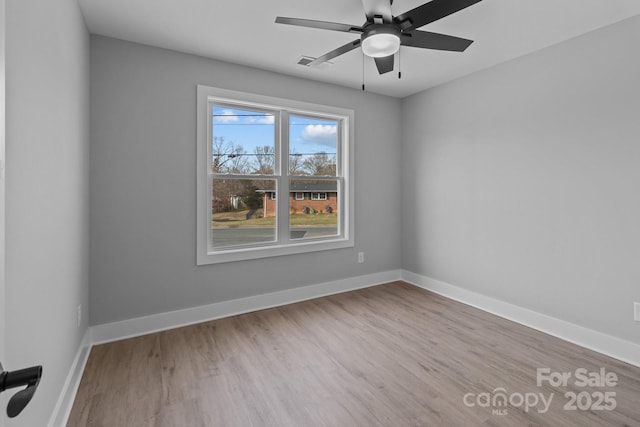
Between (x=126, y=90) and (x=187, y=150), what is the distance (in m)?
0.68

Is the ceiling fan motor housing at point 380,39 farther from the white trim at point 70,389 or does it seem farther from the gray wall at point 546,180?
the white trim at point 70,389

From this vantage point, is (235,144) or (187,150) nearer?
(187,150)

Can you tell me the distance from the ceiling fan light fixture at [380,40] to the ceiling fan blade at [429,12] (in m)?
0.07

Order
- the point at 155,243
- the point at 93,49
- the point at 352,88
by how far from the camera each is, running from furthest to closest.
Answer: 1. the point at 352,88
2. the point at 155,243
3. the point at 93,49

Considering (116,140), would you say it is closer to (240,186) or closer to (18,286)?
(240,186)

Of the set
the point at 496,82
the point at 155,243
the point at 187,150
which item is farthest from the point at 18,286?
the point at 496,82

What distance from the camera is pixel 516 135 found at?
124 inches

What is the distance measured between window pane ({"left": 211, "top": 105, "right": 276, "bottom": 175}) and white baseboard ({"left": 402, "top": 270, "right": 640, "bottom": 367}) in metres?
2.59

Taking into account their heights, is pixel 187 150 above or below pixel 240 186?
above

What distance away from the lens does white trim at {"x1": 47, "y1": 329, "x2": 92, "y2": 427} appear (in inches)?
67.2

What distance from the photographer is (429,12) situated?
1.82 metres

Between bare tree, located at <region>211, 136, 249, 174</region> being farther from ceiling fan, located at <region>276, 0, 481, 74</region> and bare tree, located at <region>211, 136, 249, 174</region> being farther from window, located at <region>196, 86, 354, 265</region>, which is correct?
ceiling fan, located at <region>276, 0, 481, 74</region>

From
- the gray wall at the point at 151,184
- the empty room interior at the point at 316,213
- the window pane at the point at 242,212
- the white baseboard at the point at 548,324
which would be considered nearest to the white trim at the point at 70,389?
the empty room interior at the point at 316,213

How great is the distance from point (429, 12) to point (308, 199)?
2455 millimetres
